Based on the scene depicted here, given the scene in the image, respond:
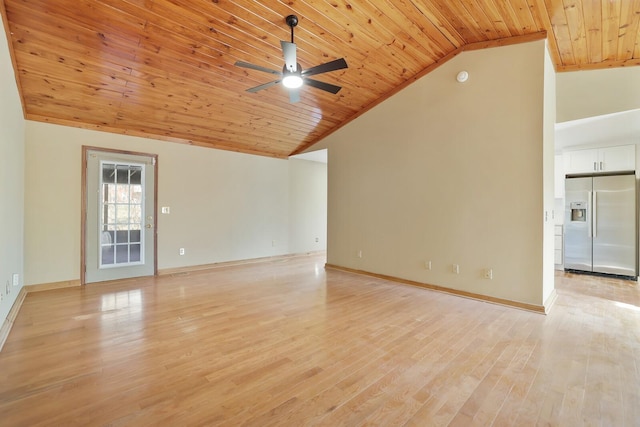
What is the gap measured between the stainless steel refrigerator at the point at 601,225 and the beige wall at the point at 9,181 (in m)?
7.76

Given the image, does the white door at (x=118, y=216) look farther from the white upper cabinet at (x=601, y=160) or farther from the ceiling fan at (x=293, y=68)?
the white upper cabinet at (x=601, y=160)

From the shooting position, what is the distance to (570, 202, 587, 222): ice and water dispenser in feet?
17.4

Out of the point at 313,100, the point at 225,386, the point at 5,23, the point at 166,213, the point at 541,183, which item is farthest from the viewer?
the point at 166,213

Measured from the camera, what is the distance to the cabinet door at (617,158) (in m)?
4.89

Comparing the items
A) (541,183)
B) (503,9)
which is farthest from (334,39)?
(541,183)

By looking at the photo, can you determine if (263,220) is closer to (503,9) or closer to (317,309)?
(317,309)

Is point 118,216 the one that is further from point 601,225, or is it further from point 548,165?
point 601,225

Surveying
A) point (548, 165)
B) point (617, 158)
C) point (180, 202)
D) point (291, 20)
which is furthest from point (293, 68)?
point (617, 158)

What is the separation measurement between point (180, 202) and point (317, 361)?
4.18 m

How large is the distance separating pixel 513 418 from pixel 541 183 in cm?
272

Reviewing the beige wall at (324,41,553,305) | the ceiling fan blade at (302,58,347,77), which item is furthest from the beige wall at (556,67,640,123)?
the ceiling fan blade at (302,58,347,77)

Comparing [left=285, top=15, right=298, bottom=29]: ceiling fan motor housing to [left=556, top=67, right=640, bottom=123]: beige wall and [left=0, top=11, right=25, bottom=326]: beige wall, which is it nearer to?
[left=0, top=11, right=25, bottom=326]: beige wall

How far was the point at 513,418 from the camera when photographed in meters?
1.69

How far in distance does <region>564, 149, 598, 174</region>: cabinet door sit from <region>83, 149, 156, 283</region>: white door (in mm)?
7267
